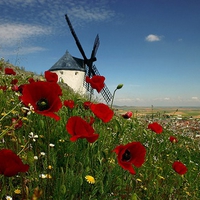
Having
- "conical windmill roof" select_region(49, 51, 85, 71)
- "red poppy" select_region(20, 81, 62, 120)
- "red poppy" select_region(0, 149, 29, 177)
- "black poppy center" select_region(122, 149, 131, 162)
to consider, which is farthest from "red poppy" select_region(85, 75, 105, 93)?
"conical windmill roof" select_region(49, 51, 85, 71)

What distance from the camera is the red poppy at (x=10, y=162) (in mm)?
1224

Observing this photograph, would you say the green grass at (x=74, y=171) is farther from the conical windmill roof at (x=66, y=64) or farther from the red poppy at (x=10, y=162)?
the conical windmill roof at (x=66, y=64)

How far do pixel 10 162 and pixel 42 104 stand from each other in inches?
21.7

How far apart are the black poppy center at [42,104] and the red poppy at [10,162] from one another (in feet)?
1.74

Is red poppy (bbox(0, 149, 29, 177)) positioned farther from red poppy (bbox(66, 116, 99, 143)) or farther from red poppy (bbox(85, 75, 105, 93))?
red poppy (bbox(85, 75, 105, 93))

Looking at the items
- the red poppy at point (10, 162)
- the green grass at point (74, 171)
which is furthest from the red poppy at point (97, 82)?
the red poppy at point (10, 162)

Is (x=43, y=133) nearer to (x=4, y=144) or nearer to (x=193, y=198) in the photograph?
(x=4, y=144)

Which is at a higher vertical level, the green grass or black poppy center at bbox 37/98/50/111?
black poppy center at bbox 37/98/50/111

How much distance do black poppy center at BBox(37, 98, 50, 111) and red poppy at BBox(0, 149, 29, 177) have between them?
53 centimetres

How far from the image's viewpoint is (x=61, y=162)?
3047 millimetres

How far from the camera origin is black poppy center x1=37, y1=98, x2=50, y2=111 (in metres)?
1.72

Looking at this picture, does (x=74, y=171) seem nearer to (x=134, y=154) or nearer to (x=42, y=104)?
(x=134, y=154)

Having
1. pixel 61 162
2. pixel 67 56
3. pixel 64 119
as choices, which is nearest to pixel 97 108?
pixel 61 162

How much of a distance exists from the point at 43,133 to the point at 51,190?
1217 millimetres
